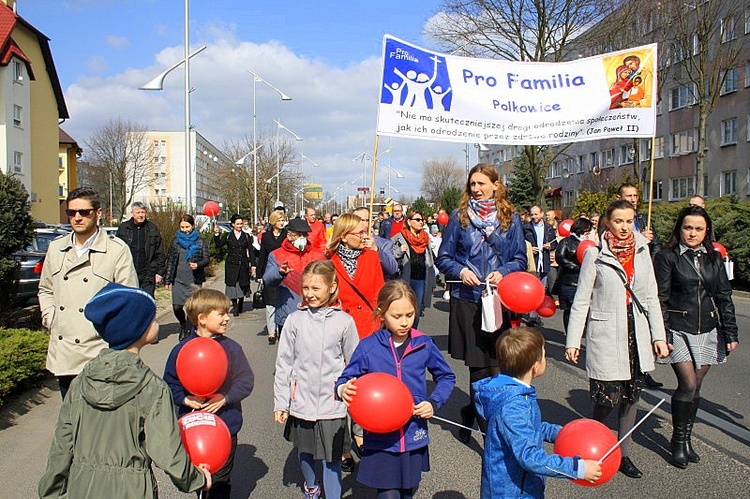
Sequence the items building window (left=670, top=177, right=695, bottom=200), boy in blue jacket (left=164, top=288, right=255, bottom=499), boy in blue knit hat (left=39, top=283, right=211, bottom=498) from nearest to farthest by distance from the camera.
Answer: boy in blue knit hat (left=39, top=283, right=211, bottom=498) → boy in blue jacket (left=164, top=288, right=255, bottom=499) → building window (left=670, top=177, right=695, bottom=200)

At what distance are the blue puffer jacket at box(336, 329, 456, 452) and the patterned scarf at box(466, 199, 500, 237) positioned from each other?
1806mm

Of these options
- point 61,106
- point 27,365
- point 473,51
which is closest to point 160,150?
point 61,106

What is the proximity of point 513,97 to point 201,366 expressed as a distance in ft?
16.4

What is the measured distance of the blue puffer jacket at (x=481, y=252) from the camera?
18.1 feet

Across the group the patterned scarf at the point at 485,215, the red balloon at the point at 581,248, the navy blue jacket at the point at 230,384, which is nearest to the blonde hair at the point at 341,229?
the patterned scarf at the point at 485,215

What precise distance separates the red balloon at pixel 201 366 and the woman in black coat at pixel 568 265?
6115 mm

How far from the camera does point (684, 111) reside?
44.2 m

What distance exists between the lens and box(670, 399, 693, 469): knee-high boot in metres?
5.21

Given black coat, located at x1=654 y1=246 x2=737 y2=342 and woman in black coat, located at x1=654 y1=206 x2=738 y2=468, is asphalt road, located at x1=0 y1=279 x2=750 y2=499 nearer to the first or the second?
woman in black coat, located at x1=654 y1=206 x2=738 y2=468

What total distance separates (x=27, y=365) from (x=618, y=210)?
19.2ft

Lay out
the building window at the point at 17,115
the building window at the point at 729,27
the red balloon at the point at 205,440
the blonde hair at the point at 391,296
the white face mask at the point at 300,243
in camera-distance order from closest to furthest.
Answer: the red balloon at the point at 205,440 → the blonde hair at the point at 391,296 → the white face mask at the point at 300,243 → the building window at the point at 729,27 → the building window at the point at 17,115

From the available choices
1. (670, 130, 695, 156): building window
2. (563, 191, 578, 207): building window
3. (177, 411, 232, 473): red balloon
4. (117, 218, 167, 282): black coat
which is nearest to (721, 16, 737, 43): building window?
(670, 130, 695, 156): building window

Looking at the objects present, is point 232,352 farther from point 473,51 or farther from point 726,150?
point 726,150

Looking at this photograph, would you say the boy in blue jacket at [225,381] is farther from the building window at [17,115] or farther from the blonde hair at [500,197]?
the building window at [17,115]
